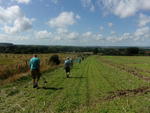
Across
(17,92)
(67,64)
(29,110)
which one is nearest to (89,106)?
(29,110)

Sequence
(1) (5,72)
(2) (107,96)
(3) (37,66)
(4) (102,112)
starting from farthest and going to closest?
(1) (5,72) → (3) (37,66) → (2) (107,96) → (4) (102,112)

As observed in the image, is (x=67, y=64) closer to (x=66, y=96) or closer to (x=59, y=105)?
(x=66, y=96)

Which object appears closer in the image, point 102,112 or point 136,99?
point 102,112

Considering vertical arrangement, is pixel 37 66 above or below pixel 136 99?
above

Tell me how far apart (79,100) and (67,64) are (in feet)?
25.0

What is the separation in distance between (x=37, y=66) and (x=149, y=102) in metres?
6.26

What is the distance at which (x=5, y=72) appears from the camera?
13820mm

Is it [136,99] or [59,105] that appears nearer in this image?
[59,105]

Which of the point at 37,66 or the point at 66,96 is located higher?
the point at 37,66

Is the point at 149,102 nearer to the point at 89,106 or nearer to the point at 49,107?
the point at 89,106

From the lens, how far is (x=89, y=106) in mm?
6117

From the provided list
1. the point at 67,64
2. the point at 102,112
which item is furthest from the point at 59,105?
the point at 67,64

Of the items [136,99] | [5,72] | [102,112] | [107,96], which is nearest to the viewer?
[102,112]

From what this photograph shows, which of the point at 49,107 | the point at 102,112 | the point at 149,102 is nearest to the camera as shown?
the point at 102,112
